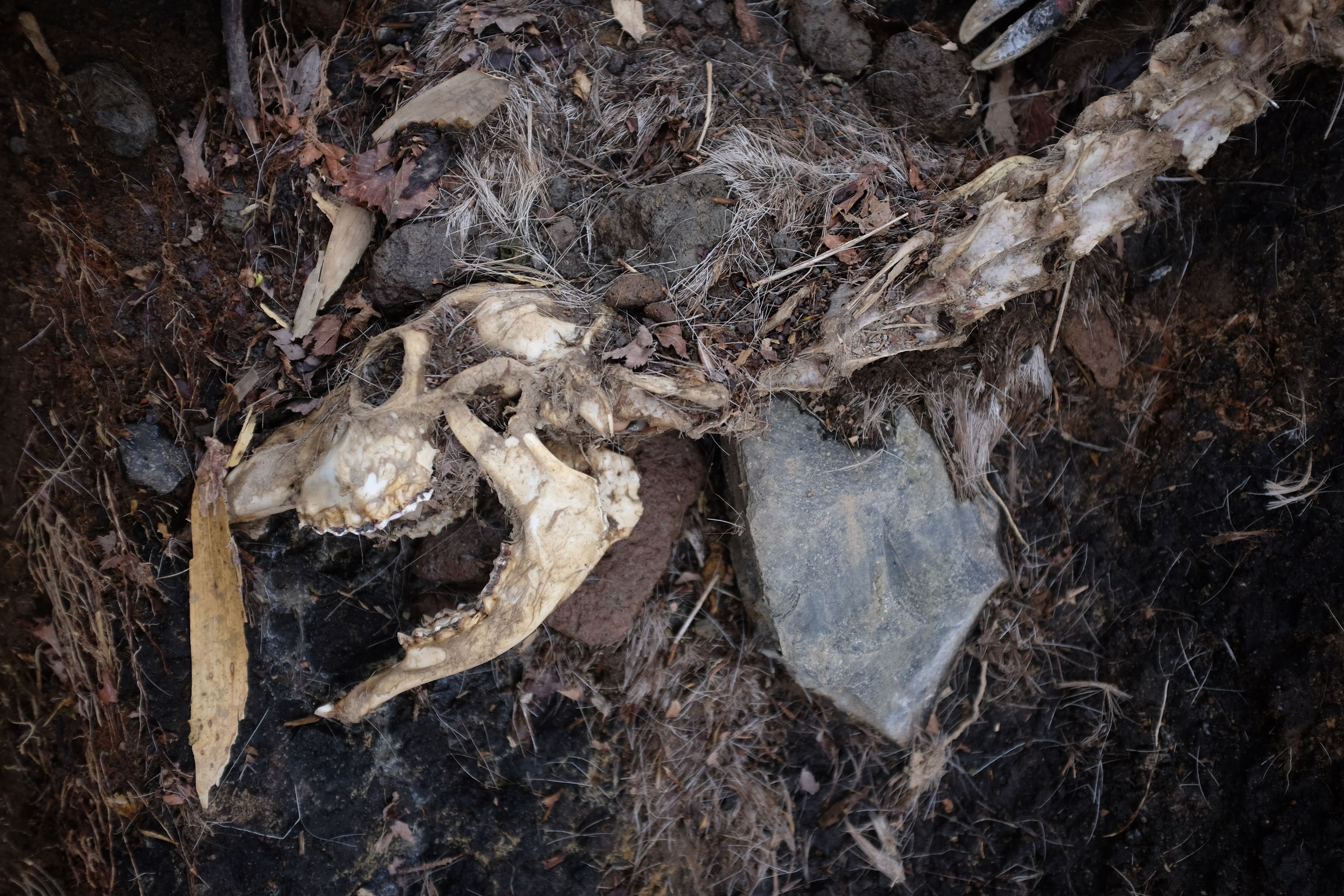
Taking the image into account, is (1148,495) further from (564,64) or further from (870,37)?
(564,64)

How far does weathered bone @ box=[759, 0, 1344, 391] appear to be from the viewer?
2.20 m

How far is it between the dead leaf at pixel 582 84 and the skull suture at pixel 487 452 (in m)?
0.79

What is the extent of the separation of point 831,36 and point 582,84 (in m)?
0.93

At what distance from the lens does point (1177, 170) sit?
8.89 ft

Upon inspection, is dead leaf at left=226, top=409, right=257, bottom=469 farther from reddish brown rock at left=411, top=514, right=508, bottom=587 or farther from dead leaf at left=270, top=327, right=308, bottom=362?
reddish brown rock at left=411, top=514, right=508, bottom=587

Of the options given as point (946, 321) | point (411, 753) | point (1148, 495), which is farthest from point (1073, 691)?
point (411, 753)

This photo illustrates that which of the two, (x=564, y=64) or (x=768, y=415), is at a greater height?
(x=564, y=64)

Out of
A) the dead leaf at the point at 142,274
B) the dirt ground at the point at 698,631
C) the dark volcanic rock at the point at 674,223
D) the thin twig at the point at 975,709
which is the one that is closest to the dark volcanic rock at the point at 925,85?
the dirt ground at the point at 698,631

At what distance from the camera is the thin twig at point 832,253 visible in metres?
2.44

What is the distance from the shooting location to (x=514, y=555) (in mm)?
2221

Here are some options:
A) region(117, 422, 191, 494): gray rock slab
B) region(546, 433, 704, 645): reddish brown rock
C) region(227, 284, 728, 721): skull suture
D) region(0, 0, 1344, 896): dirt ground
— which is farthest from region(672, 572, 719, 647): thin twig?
region(117, 422, 191, 494): gray rock slab

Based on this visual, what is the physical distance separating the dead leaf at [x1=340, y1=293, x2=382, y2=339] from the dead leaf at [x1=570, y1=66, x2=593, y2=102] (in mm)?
1005

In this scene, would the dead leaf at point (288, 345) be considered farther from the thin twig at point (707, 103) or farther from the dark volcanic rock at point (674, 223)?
the thin twig at point (707, 103)

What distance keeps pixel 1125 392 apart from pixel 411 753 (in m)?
2.89
